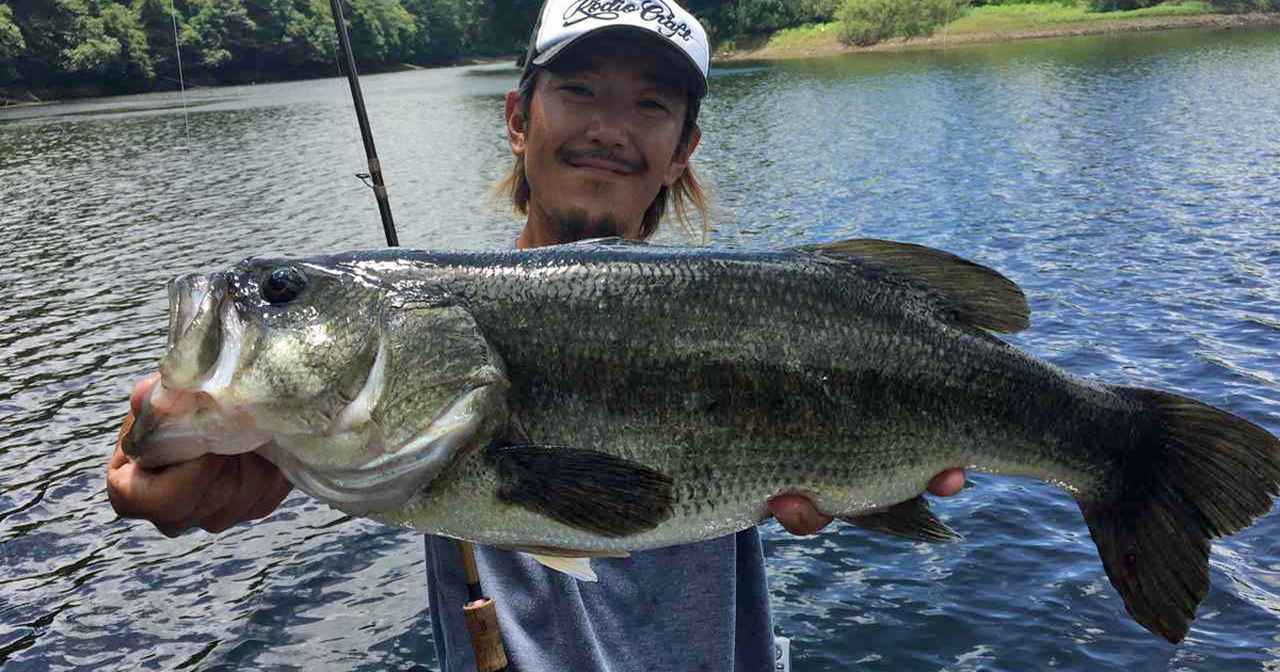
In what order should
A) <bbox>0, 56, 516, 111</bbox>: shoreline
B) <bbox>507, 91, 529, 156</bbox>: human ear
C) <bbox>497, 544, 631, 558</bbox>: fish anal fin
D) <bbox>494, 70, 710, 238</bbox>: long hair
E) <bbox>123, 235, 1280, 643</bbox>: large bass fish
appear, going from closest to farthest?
1. <bbox>123, 235, 1280, 643</bbox>: large bass fish
2. <bbox>497, 544, 631, 558</bbox>: fish anal fin
3. <bbox>494, 70, 710, 238</bbox>: long hair
4. <bbox>507, 91, 529, 156</bbox>: human ear
5. <bbox>0, 56, 516, 111</bbox>: shoreline

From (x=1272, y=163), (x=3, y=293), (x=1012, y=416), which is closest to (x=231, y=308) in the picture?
(x=1012, y=416)

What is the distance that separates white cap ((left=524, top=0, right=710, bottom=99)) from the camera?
13.0 ft

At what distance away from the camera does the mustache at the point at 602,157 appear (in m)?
4.12

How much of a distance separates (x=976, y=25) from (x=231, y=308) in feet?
282

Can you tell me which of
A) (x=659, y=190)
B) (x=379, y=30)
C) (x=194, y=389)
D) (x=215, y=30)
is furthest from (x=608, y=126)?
(x=379, y=30)

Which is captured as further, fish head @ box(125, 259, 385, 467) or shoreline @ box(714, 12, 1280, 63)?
shoreline @ box(714, 12, 1280, 63)

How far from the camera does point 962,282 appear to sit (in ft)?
10.3

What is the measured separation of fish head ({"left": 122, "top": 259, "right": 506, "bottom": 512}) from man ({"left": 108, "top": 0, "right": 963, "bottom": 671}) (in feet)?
0.81

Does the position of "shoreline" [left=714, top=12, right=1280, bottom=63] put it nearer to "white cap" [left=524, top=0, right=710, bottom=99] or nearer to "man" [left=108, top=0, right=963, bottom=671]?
"white cap" [left=524, top=0, right=710, bottom=99]

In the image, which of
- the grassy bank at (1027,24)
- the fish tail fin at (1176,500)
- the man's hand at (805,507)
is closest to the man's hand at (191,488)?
the man's hand at (805,507)

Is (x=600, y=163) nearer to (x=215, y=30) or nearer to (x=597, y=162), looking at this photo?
(x=597, y=162)

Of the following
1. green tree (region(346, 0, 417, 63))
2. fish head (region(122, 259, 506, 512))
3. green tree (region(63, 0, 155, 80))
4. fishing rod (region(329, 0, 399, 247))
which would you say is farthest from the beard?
green tree (region(346, 0, 417, 63))

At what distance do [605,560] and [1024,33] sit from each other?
83469mm

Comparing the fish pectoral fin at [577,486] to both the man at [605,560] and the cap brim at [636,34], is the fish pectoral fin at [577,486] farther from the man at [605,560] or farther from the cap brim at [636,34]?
the cap brim at [636,34]
